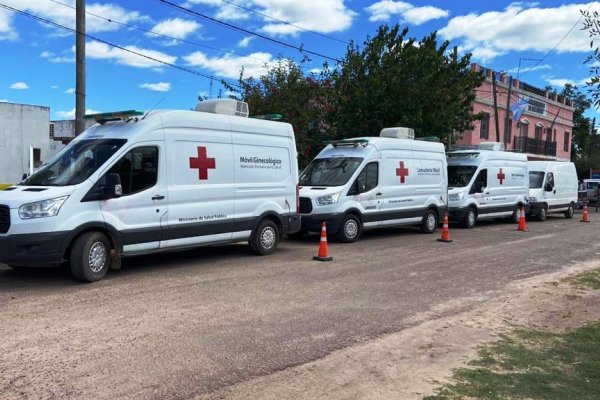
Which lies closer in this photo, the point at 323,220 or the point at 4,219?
the point at 4,219

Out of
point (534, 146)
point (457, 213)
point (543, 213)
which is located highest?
point (534, 146)

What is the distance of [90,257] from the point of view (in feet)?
26.6

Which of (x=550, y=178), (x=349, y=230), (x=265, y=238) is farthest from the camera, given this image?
(x=550, y=178)

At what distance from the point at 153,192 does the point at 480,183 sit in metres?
13.8

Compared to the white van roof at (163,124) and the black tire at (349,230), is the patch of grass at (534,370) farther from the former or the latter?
the black tire at (349,230)

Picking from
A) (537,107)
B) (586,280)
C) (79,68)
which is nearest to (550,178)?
(586,280)

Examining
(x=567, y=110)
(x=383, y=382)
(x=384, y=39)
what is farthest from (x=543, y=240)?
(x=567, y=110)

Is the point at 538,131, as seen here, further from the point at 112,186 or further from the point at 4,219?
the point at 4,219

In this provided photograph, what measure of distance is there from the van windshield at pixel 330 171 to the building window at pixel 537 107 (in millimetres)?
31851

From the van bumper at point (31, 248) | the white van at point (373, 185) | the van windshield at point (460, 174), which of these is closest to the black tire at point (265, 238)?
the white van at point (373, 185)

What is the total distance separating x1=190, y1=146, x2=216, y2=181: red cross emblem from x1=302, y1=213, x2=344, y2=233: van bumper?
4037mm

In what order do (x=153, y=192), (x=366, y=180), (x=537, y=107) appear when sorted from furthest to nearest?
(x=537, y=107) → (x=366, y=180) → (x=153, y=192)

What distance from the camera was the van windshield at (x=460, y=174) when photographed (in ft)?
63.5

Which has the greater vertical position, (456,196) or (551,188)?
(551,188)
